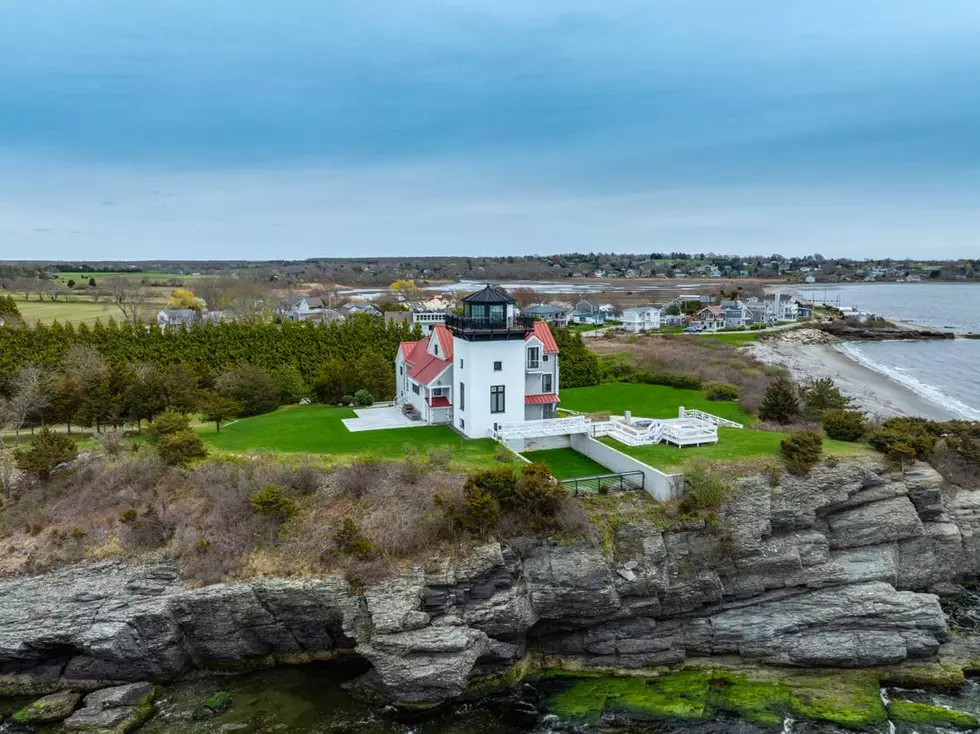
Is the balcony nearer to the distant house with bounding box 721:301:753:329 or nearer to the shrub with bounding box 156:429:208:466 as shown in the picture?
the shrub with bounding box 156:429:208:466

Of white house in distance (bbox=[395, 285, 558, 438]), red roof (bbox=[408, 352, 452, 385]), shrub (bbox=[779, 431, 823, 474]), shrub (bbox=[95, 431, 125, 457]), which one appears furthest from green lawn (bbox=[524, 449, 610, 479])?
shrub (bbox=[95, 431, 125, 457])

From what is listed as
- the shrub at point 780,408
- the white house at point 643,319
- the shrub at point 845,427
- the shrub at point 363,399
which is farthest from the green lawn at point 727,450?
the white house at point 643,319

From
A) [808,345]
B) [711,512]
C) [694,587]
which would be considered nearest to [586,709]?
[694,587]

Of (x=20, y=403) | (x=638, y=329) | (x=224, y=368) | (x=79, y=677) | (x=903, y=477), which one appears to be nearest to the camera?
(x=79, y=677)

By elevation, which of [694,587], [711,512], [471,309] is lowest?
[694,587]

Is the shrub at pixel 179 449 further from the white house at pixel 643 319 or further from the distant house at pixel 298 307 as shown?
the white house at pixel 643 319

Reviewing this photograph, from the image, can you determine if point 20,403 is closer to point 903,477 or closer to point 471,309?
point 471,309
